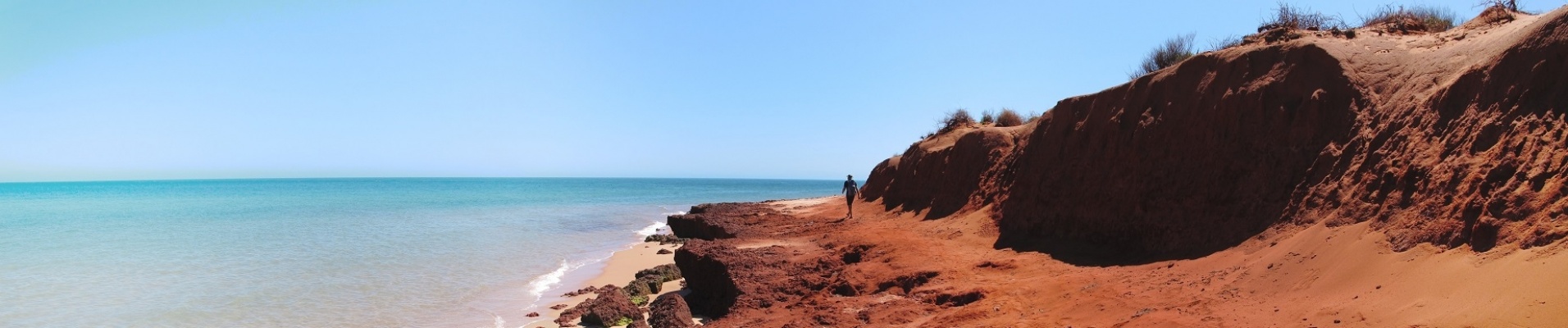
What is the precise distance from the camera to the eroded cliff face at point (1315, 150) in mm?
5480

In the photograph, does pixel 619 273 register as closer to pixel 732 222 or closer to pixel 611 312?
pixel 732 222

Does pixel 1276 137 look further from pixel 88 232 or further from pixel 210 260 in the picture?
pixel 88 232

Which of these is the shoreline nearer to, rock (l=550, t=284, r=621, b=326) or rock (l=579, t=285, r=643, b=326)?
rock (l=550, t=284, r=621, b=326)

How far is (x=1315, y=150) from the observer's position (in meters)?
7.54

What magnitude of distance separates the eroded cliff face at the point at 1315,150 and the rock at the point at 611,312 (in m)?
5.38

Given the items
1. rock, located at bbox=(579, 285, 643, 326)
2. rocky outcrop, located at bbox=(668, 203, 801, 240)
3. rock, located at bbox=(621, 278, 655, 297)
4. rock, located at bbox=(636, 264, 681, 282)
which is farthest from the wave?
rock, located at bbox=(579, 285, 643, 326)

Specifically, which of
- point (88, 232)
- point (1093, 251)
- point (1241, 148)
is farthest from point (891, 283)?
point (88, 232)

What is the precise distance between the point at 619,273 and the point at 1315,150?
45.0 ft

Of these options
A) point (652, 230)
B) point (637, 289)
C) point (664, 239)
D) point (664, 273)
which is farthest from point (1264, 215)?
point (652, 230)

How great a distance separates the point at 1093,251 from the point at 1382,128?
3131 mm

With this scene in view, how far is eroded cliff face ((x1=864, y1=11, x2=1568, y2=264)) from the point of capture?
548 cm

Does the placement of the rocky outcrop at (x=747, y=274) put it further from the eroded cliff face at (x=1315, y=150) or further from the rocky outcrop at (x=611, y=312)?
the eroded cliff face at (x=1315, y=150)

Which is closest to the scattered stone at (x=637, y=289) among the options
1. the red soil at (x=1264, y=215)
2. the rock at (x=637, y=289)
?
the rock at (x=637, y=289)

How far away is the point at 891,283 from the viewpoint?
9.41m
